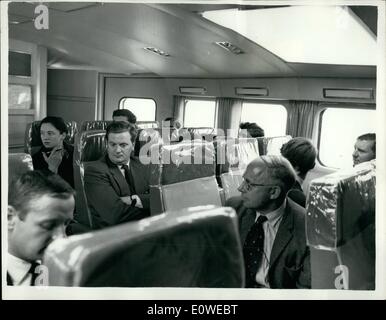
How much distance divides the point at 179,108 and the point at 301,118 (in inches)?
19.7

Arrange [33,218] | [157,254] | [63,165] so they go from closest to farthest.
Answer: [157,254], [33,218], [63,165]

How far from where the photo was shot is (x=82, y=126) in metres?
1.53

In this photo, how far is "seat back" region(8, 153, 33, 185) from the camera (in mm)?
1497

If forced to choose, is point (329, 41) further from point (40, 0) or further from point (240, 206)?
point (40, 0)

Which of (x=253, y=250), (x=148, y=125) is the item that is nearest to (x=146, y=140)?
(x=148, y=125)

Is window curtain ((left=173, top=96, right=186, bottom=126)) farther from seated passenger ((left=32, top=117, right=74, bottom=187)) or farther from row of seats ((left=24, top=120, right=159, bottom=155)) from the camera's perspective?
seated passenger ((left=32, top=117, right=74, bottom=187))

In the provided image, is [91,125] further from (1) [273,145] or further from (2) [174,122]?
(1) [273,145]

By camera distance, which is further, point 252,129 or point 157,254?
point 252,129

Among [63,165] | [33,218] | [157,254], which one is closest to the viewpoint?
[157,254]

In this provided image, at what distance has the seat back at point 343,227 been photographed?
1.41m

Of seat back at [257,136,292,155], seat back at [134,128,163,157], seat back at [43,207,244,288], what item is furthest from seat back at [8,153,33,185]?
seat back at [257,136,292,155]

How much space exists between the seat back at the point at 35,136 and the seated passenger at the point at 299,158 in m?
0.85

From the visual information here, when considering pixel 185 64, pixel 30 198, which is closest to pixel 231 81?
pixel 185 64

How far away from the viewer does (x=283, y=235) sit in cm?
152
